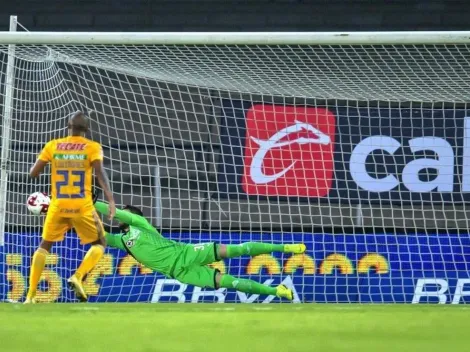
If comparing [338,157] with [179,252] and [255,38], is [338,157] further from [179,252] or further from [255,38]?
[255,38]

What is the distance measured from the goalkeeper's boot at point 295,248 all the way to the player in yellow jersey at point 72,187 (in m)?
1.87

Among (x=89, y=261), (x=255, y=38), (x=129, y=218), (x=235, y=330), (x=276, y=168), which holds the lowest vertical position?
(x=235, y=330)

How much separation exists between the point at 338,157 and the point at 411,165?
0.67 metres

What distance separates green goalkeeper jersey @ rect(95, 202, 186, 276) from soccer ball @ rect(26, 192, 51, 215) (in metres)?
0.67

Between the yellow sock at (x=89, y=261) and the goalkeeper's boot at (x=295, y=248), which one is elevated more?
the goalkeeper's boot at (x=295, y=248)

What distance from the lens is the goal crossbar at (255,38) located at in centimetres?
767

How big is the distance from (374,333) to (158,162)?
6025mm

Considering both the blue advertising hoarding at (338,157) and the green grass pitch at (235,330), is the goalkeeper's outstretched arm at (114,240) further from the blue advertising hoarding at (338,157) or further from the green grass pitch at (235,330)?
the green grass pitch at (235,330)

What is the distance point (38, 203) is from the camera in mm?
9289

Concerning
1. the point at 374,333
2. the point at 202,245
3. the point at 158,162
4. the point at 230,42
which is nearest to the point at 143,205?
the point at 158,162

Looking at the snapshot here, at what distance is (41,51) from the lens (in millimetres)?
9727
